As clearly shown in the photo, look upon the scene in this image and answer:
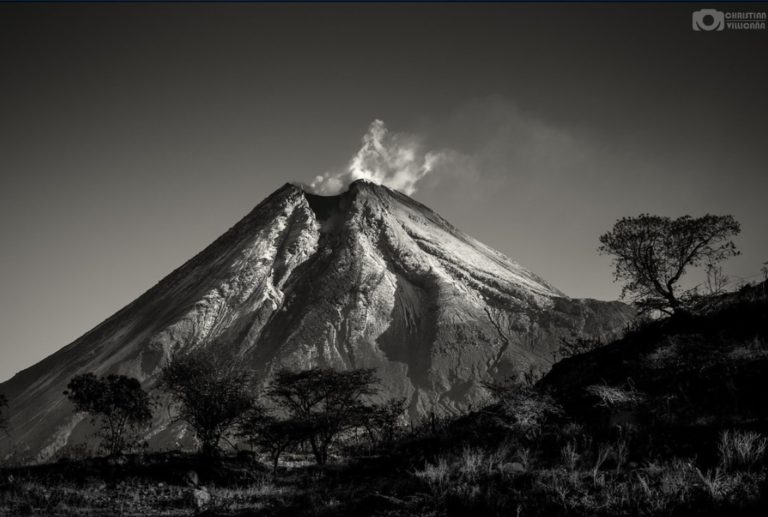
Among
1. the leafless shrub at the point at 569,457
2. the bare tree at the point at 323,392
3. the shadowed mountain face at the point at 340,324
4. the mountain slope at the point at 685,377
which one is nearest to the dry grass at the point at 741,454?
the mountain slope at the point at 685,377

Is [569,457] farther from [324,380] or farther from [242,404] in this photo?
[324,380]

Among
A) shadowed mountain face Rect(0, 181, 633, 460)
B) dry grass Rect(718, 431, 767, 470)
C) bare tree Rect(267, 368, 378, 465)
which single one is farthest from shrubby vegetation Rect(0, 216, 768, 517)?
shadowed mountain face Rect(0, 181, 633, 460)

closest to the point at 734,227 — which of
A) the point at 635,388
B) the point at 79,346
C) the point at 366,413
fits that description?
the point at 635,388

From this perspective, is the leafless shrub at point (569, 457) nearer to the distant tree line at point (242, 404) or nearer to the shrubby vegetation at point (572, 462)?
the shrubby vegetation at point (572, 462)

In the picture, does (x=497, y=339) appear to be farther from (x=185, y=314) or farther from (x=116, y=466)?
(x=116, y=466)

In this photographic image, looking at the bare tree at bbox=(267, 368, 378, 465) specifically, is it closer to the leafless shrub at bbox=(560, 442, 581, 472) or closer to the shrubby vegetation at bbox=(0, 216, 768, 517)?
the shrubby vegetation at bbox=(0, 216, 768, 517)
